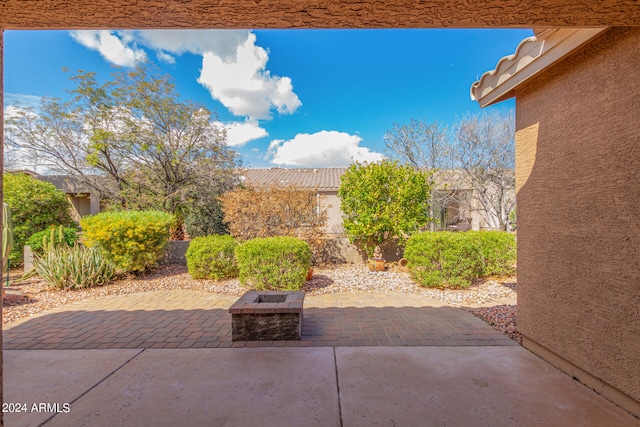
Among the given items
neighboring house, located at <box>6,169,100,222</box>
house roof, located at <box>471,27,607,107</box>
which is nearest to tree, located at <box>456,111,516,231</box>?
house roof, located at <box>471,27,607,107</box>

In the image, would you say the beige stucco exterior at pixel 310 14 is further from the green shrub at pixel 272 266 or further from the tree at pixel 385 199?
the tree at pixel 385 199

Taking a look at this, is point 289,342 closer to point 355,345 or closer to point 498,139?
point 355,345

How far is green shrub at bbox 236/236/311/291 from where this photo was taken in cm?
619

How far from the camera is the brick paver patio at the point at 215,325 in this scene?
3965mm

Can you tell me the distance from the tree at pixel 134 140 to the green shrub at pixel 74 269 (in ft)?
13.5

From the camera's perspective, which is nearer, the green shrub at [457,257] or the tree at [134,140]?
the green shrub at [457,257]

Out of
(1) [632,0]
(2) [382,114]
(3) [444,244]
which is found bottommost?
(3) [444,244]

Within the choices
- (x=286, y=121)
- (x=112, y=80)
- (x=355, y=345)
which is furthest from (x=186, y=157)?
(x=355, y=345)

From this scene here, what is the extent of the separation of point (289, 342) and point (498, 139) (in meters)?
12.7

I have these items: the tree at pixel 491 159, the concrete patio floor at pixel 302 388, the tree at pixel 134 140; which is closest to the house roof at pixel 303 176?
the tree at pixel 134 140

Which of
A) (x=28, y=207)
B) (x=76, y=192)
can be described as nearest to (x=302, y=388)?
(x=28, y=207)

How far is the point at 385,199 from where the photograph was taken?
9.05 metres

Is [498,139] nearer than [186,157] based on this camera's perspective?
No

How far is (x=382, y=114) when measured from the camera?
13883mm
